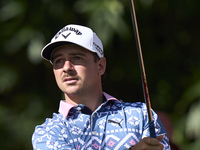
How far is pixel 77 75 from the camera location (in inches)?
51.2

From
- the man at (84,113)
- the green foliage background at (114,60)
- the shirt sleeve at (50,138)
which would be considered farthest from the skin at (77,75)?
the green foliage background at (114,60)

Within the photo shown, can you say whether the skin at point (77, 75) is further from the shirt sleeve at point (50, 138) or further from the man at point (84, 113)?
the shirt sleeve at point (50, 138)

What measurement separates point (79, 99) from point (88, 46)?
0.55 ft

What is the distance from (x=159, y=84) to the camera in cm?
301

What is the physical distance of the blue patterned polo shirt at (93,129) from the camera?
126 cm

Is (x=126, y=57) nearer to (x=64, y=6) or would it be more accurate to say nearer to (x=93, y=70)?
(x=64, y=6)

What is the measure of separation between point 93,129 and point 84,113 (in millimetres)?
64

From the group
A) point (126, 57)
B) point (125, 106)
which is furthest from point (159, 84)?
point (125, 106)

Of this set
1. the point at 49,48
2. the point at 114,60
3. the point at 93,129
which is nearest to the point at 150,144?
the point at 93,129

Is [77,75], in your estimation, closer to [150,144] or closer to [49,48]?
[49,48]

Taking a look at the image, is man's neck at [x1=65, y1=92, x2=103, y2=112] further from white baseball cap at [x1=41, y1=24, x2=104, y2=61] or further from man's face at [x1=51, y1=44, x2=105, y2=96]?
white baseball cap at [x1=41, y1=24, x2=104, y2=61]

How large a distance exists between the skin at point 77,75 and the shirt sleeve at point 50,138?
4.1 inches

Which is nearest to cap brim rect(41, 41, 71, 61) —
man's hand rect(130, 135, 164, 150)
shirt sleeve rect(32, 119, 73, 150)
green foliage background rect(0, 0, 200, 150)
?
shirt sleeve rect(32, 119, 73, 150)

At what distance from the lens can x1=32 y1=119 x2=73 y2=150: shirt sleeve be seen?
1251mm
